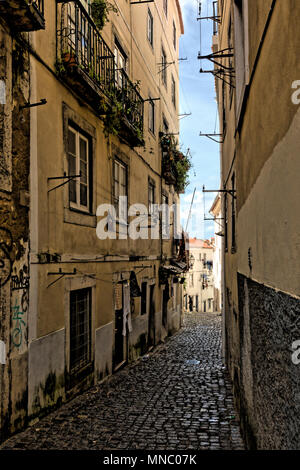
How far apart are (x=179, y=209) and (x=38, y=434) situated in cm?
1871

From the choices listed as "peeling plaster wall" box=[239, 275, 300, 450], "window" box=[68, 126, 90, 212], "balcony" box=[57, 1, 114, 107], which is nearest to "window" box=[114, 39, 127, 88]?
"balcony" box=[57, 1, 114, 107]

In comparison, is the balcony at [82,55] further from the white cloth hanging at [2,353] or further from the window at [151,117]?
the window at [151,117]

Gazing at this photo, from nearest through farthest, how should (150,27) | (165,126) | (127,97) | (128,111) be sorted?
1. (128,111)
2. (127,97)
3. (150,27)
4. (165,126)

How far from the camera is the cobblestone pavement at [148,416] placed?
6180mm

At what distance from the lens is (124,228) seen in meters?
12.7

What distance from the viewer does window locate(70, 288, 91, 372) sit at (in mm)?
8828

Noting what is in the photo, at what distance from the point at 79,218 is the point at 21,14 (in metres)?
4.07

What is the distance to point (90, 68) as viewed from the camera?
30.0ft

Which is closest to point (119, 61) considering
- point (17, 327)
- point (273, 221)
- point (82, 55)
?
point (82, 55)

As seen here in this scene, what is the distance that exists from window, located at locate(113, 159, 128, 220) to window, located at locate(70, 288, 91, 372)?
330 centimetres

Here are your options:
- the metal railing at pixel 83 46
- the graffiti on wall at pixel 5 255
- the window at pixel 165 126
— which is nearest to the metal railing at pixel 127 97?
the metal railing at pixel 83 46

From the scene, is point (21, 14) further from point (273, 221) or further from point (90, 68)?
point (273, 221)
